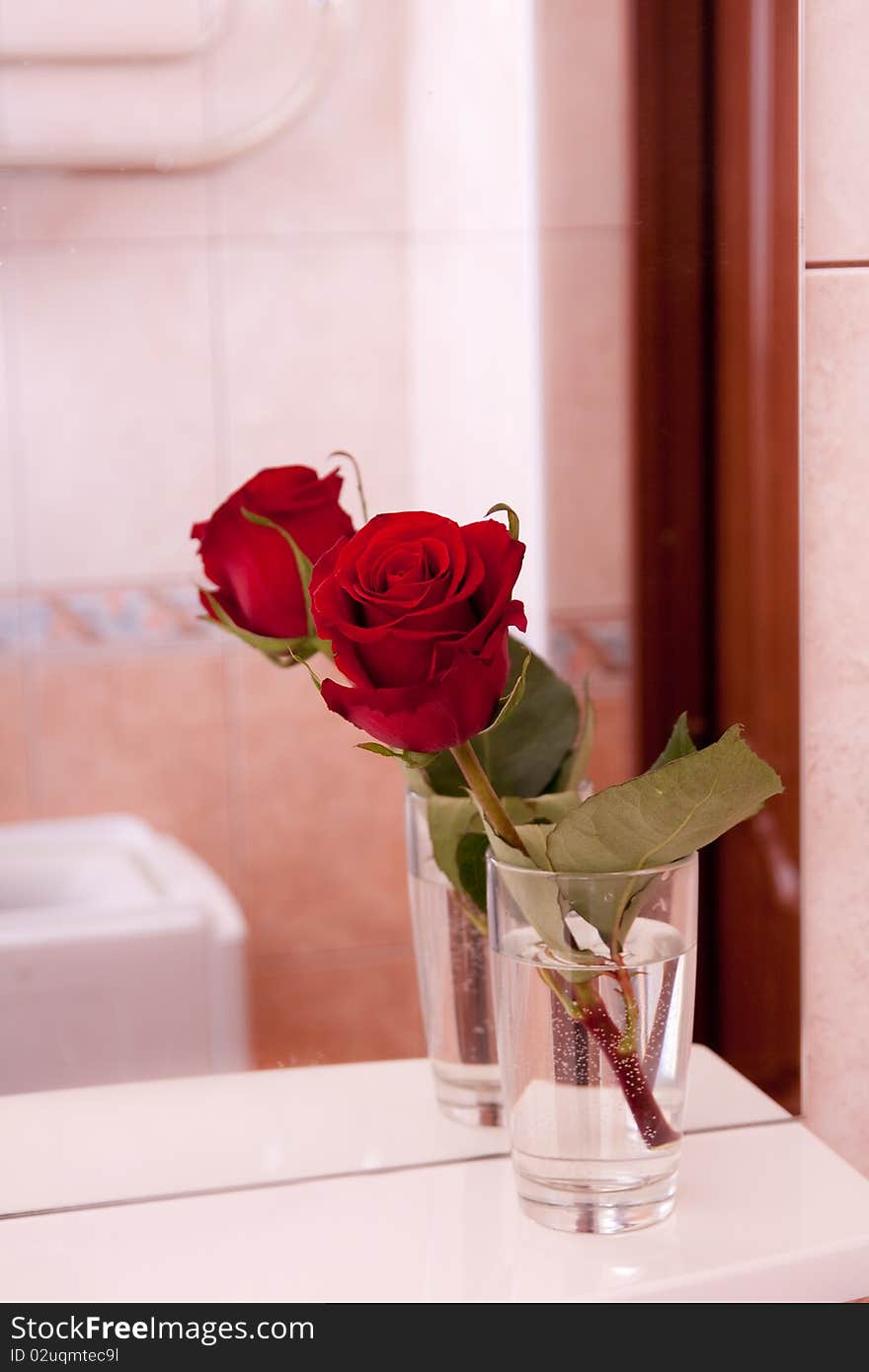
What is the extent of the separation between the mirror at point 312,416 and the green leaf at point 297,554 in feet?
0.22

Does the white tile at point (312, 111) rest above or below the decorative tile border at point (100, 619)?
above

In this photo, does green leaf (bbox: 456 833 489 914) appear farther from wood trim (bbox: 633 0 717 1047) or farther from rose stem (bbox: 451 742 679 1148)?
wood trim (bbox: 633 0 717 1047)

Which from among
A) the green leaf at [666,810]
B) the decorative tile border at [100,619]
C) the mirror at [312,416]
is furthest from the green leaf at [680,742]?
the decorative tile border at [100,619]

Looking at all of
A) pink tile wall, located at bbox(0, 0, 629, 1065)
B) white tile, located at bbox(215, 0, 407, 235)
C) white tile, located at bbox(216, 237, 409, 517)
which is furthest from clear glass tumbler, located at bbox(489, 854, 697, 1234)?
white tile, located at bbox(215, 0, 407, 235)

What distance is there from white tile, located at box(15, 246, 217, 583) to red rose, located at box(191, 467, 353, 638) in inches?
1.8

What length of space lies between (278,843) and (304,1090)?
0.13 m

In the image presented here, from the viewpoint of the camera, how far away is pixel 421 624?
480mm

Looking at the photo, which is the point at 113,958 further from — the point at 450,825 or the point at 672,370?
the point at 672,370

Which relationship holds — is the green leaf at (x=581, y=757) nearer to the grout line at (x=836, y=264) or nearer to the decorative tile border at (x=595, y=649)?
the decorative tile border at (x=595, y=649)

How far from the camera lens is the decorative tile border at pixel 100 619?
0.64m

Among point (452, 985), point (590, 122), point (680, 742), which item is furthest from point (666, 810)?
point (590, 122)

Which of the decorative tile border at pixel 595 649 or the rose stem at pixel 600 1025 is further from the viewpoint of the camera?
the decorative tile border at pixel 595 649

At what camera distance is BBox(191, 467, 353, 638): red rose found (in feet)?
1.98

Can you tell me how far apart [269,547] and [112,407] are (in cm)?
12
